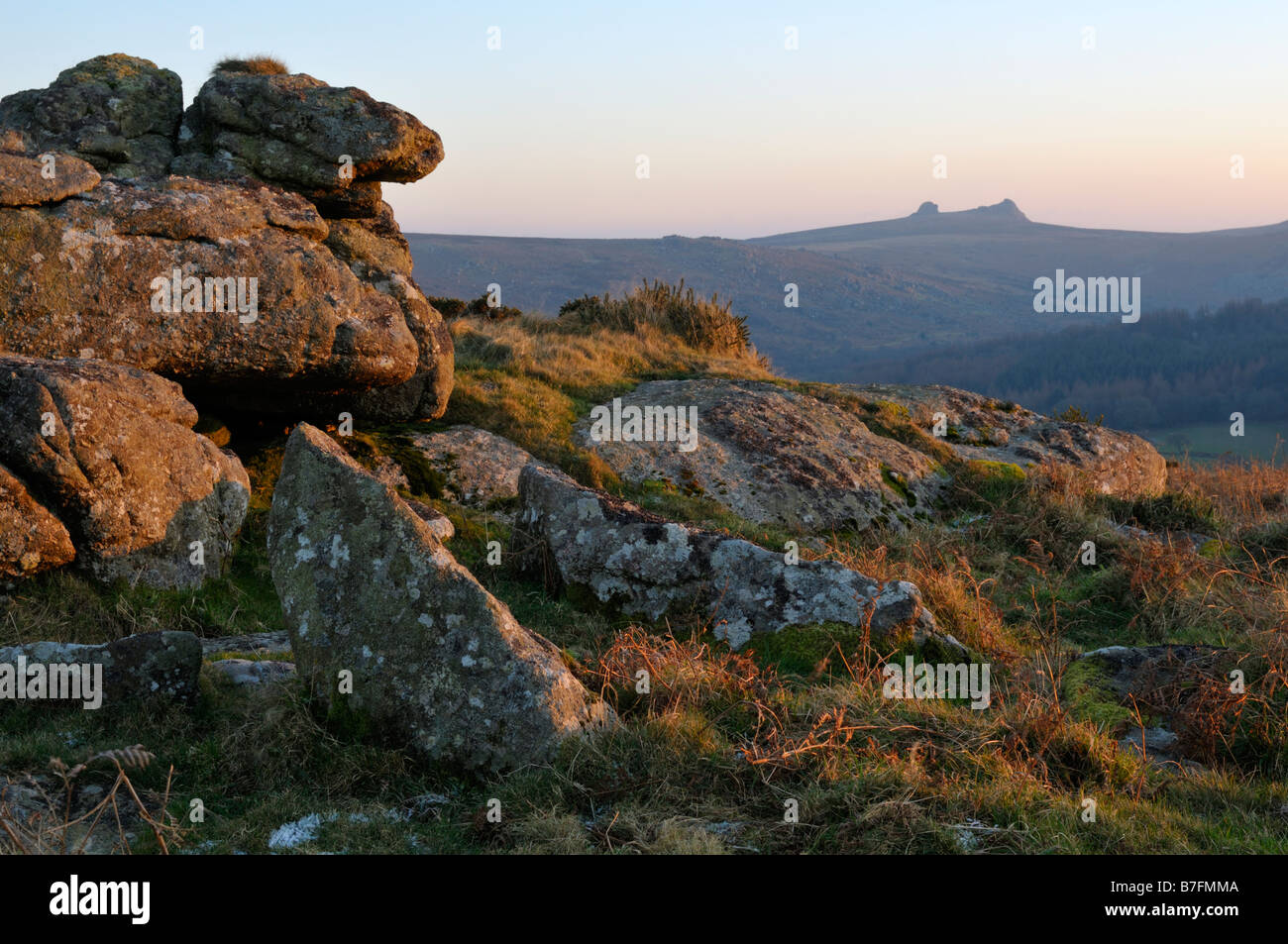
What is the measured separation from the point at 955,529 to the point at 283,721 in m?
9.61

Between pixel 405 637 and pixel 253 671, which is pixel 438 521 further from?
pixel 405 637

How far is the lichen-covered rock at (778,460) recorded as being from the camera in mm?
12594

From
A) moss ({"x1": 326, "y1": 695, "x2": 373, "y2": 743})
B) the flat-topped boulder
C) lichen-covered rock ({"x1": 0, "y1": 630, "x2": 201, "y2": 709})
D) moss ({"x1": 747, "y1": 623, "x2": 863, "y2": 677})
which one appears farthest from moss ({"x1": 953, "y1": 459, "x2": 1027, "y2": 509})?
lichen-covered rock ({"x1": 0, "y1": 630, "x2": 201, "y2": 709})

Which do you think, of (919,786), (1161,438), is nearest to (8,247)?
(919,786)

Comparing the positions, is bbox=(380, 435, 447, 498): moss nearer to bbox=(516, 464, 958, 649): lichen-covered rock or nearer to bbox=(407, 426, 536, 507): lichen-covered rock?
bbox=(407, 426, 536, 507): lichen-covered rock

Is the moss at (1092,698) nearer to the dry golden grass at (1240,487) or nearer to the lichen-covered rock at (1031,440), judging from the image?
the dry golden grass at (1240,487)

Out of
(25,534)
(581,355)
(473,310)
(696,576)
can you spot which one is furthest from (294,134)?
(473,310)

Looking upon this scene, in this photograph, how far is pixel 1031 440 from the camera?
1648cm

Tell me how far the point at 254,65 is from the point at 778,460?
846cm

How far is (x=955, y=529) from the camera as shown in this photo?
42.2 feet

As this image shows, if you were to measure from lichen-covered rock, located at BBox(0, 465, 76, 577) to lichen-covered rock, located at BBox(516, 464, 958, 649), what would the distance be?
3.82 m

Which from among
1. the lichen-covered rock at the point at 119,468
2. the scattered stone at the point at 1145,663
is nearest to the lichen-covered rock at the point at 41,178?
the lichen-covered rock at the point at 119,468

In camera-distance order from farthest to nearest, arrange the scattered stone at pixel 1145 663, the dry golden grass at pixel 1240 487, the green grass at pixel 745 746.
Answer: the dry golden grass at pixel 1240 487 < the scattered stone at pixel 1145 663 < the green grass at pixel 745 746

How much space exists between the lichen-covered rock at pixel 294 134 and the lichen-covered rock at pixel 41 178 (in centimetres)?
191
